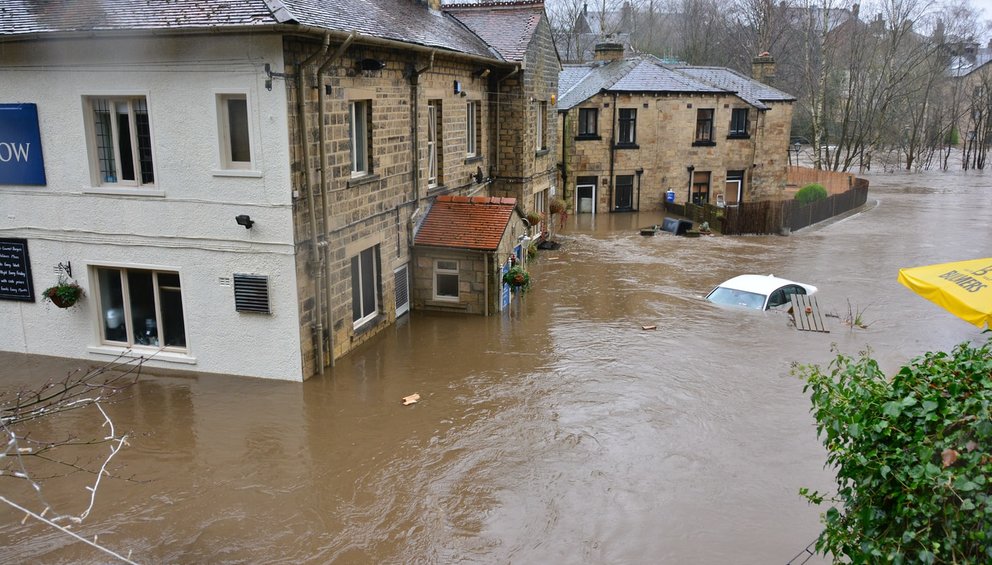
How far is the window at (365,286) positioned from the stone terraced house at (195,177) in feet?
0.19

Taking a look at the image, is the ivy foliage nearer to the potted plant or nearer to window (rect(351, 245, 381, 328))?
window (rect(351, 245, 381, 328))

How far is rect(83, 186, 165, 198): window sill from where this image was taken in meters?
12.9

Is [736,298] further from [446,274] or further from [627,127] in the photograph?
[627,127]

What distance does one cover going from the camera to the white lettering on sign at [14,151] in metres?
13.3

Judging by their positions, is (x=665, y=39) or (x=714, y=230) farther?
(x=665, y=39)

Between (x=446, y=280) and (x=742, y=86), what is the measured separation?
2461 cm

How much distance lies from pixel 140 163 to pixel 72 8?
273 centimetres

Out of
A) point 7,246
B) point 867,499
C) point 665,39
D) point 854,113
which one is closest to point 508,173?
point 7,246

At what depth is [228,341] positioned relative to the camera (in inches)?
514

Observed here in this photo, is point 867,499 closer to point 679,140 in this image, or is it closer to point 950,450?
point 950,450

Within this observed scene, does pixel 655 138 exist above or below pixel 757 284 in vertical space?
above

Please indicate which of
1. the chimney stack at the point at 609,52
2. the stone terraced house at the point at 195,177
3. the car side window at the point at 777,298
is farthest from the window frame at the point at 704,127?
the stone terraced house at the point at 195,177

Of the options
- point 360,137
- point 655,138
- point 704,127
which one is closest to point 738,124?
point 704,127

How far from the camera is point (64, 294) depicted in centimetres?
1325
